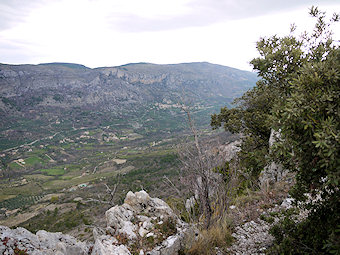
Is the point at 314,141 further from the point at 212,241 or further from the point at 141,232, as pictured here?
the point at 141,232

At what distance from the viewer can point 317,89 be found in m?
2.96

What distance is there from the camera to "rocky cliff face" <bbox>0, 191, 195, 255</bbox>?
15.1ft

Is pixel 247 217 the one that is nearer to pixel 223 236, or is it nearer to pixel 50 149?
pixel 223 236

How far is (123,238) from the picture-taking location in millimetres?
4996

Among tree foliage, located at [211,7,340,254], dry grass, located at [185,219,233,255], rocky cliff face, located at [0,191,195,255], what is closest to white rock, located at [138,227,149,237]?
rocky cliff face, located at [0,191,195,255]

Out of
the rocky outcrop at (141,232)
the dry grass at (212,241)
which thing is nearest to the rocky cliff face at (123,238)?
the rocky outcrop at (141,232)

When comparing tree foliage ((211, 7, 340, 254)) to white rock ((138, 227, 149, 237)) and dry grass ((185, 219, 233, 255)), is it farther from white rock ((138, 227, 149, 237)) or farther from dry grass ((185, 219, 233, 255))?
white rock ((138, 227, 149, 237))

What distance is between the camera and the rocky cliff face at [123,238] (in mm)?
4602

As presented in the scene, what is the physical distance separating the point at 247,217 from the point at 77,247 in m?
4.78

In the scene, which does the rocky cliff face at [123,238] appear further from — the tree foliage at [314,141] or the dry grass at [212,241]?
the tree foliage at [314,141]

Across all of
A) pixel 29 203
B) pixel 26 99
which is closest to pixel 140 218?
pixel 29 203

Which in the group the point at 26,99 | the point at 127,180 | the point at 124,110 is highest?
the point at 26,99

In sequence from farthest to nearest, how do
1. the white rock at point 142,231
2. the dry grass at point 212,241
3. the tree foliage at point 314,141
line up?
the white rock at point 142,231, the dry grass at point 212,241, the tree foliage at point 314,141

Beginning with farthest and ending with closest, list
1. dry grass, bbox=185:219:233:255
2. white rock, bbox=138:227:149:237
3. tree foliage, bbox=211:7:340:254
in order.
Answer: white rock, bbox=138:227:149:237 → dry grass, bbox=185:219:233:255 → tree foliage, bbox=211:7:340:254
